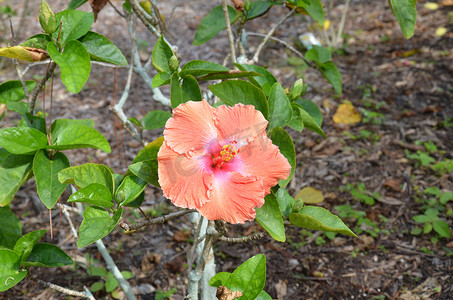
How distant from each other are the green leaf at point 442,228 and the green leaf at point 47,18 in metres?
2.19

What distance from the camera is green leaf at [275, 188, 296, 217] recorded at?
4.03 ft

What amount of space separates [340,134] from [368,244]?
1.15 m

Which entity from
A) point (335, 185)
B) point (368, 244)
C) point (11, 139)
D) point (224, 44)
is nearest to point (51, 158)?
point (11, 139)

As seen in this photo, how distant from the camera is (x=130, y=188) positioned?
3.85ft

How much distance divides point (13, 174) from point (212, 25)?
99cm

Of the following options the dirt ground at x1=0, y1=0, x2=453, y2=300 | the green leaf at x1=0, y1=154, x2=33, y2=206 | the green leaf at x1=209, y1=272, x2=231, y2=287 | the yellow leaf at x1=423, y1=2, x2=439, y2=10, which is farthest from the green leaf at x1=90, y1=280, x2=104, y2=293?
the yellow leaf at x1=423, y1=2, x2=439, y2=10

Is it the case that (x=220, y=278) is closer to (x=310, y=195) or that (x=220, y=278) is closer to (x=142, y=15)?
(x=142, y=15)

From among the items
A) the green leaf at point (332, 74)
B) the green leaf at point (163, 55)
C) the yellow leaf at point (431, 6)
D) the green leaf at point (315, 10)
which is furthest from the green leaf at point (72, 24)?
the yellow leaf at point (431, 6)

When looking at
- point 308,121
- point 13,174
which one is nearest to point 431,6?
point 308,121

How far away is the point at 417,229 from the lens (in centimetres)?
246

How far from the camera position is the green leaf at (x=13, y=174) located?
133 centimetres

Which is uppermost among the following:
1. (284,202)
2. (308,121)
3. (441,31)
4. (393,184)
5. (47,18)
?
(47,18)

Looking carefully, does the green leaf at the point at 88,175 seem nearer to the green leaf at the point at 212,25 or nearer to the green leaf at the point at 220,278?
the green leaf at the point at 220,278

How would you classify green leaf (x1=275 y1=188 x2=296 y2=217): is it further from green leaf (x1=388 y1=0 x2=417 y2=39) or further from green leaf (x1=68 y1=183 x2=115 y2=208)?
green leaf (x1=388 y1=0 x2=417 y2=39)
